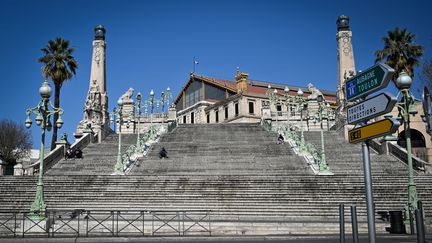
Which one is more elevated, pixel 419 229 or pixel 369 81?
pixel 369 81

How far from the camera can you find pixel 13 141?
58562mm

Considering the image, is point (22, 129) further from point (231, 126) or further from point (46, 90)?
point (46, 90)

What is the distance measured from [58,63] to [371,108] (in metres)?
42.7

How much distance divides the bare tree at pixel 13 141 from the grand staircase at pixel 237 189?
32.0 meters

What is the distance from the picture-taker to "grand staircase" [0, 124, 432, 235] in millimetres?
19461

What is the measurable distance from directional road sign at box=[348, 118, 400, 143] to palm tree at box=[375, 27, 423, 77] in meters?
37.2

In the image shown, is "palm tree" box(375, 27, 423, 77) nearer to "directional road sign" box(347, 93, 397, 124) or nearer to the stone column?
the stone column

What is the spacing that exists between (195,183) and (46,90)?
9.32m

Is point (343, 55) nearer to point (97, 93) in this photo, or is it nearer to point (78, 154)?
point (97, 93)

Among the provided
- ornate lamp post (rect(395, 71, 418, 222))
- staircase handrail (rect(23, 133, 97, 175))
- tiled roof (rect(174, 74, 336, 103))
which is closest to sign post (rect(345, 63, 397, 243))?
ornate lamp post (rect(395, 71, 418, 222))

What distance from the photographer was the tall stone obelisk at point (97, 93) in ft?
137

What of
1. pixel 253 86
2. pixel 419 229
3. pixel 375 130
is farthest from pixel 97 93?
pixel 375 130

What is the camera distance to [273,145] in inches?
1331

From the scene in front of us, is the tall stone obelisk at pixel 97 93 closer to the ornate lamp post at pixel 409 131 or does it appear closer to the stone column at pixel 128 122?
the stone column at pixel 128 122
